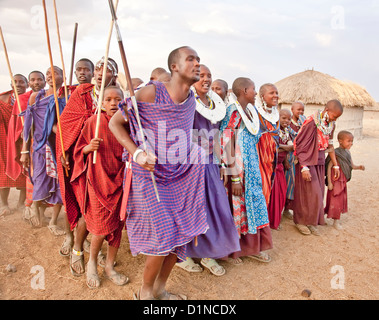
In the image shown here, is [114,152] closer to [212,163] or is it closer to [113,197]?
[113,197]

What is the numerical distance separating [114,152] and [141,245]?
94cm

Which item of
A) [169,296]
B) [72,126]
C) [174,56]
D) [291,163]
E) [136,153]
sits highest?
[174,56]

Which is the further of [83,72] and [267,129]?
[267,129]

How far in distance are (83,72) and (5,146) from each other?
2317mm

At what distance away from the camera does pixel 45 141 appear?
3.66m

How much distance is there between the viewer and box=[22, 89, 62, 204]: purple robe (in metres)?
3.95

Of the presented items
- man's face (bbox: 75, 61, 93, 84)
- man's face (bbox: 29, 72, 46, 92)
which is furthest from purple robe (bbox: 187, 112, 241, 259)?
man's face (bbox: 29, 72, 46, 92)

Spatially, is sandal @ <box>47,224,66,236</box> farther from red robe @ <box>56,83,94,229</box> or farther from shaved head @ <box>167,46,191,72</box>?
shaved head @ <box>167,46,191,72</box>

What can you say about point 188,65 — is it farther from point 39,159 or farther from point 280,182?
point 39,159

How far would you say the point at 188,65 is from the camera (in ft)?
7.64

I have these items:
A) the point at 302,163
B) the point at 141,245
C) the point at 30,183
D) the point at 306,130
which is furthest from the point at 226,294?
the point at 30,183

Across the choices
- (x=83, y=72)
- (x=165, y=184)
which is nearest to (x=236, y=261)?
(x=165, y=184)

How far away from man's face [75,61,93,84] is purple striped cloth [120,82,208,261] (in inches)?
57.6

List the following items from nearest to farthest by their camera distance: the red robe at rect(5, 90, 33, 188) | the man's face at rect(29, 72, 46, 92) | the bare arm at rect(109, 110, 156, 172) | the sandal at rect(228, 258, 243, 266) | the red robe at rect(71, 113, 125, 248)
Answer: the bare arm at rect(109, 110, 156, 172), the red robe at rect(71, 113, 125, 248), the sandal at rect(228, 258, 243, 266), the man's face at rect(29, 72, 46, 92), the red robe at rect(5, 90, 33, 188)
